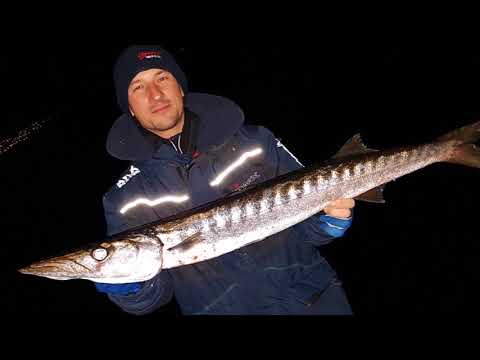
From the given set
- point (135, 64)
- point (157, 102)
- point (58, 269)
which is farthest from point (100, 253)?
point (135, 64)

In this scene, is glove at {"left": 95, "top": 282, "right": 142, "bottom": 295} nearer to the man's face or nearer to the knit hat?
the man's face

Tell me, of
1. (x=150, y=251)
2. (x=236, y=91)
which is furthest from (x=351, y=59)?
(x=150, y=251)

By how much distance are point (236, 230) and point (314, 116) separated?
11.5 m

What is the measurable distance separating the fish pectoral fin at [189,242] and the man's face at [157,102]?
35.5 inches

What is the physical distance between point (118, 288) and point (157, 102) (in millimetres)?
1360

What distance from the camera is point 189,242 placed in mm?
1902

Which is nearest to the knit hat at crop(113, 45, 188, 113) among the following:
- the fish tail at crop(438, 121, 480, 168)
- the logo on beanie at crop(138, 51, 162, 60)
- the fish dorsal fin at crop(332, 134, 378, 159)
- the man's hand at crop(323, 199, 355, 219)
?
the logo on beanie at crop(138, 51, 162, 60)

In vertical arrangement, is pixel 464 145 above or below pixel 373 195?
above

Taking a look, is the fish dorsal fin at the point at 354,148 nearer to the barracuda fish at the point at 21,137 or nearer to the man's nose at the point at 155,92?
the man's nose at the point at 155,92

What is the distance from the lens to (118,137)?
8.00ft

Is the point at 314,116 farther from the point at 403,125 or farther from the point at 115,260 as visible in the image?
the point at 115,260

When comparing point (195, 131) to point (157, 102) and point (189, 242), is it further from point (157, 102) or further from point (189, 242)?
point (189, 242)

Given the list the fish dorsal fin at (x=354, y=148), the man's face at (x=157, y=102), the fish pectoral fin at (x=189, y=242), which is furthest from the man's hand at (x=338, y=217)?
the man's face at (x=157, y=102)

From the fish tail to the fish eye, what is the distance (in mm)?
2720
